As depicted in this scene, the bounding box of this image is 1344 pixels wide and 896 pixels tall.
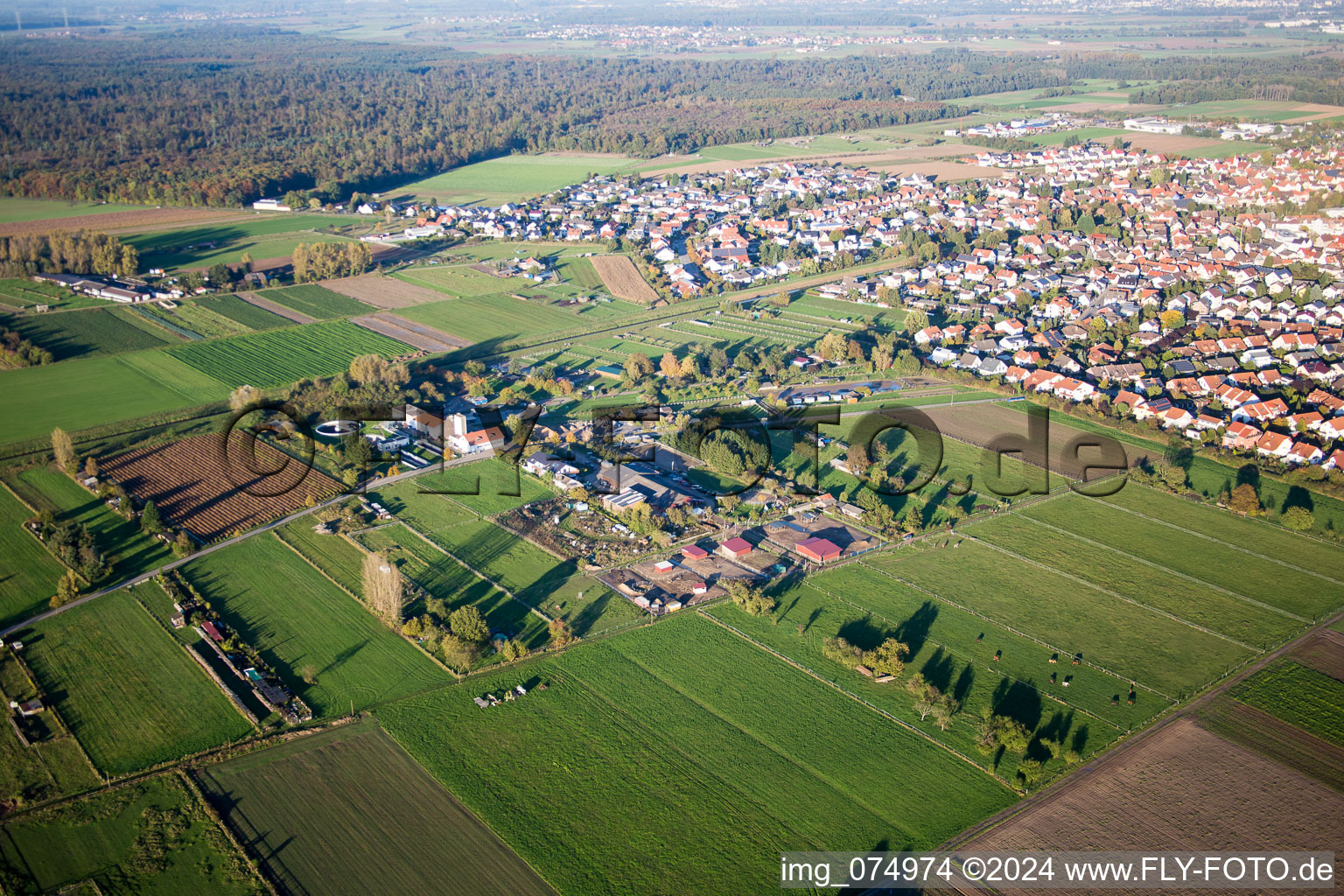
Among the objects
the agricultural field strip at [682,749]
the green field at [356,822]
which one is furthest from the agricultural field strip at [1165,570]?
the green field at [356,822]

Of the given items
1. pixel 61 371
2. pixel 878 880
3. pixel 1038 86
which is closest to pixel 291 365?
pixel 61 371

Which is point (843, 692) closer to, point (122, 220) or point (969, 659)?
point (969, 659)

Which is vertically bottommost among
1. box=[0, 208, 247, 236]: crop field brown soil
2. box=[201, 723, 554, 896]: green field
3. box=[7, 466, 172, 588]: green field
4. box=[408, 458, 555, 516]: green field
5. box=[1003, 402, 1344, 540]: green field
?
box=[201, 723, 554, 896]: green field

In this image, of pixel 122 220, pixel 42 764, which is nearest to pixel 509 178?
pixel 122 220

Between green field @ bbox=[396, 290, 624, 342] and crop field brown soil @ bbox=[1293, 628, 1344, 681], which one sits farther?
green field @ bbox=[396, 290, 624, 342]

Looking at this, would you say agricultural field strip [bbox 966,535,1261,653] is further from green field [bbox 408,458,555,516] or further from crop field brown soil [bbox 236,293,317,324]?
crop field brown soil [bbox 236,293,317,324]

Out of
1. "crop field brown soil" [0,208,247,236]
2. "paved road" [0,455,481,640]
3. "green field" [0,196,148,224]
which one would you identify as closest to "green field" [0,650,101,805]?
"paved road" [0,455,481,640]

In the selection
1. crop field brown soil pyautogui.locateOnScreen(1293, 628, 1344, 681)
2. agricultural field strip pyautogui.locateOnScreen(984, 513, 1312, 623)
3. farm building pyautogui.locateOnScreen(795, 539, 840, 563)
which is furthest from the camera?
farm building pyautogui.locateOnScreen(795, 539, 840, 563)

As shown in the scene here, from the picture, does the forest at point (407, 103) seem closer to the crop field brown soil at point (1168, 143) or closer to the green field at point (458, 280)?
the green field at point (458, 280)
